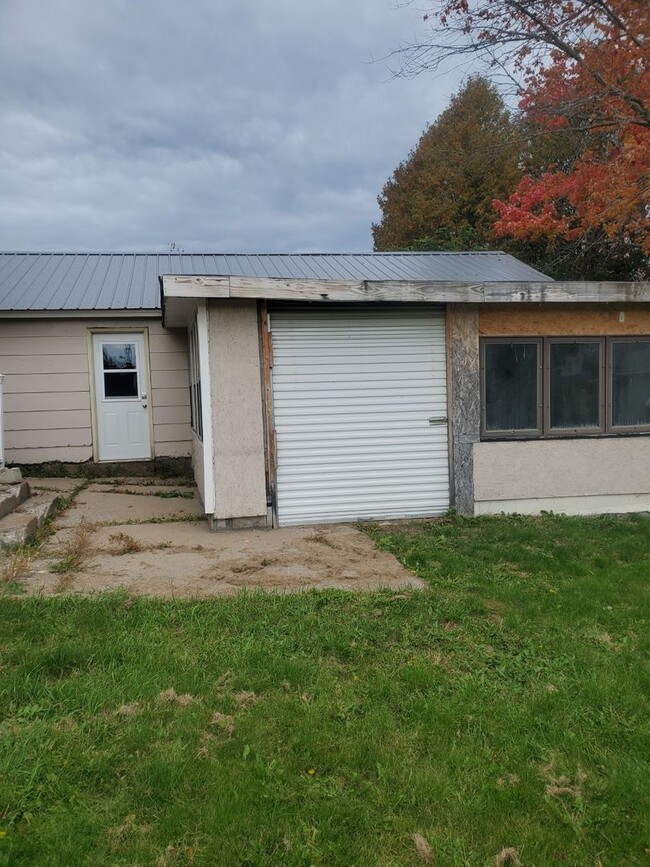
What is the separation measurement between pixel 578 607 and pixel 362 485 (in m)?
3.04

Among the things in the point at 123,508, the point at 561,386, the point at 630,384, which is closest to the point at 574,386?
the point at 561,386

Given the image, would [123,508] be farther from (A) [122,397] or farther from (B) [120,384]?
(B) [120,384]

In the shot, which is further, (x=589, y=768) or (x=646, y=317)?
(x=646, y=317)

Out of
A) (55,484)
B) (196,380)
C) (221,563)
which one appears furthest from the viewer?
(55,484)

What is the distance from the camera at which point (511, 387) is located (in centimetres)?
720

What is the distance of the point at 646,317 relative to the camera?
293 inches

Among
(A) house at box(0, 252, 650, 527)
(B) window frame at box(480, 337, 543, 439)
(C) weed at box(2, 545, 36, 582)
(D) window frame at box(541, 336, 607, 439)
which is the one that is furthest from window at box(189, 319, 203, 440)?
(D) window frame at box(541, 336, 607, 439)

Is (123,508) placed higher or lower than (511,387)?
lower

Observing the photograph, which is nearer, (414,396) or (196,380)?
(414,396)

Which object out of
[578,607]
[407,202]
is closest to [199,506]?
[578,607]

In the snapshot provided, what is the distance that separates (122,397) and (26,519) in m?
4.77

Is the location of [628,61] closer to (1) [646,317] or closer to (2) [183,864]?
(1) [646,317]

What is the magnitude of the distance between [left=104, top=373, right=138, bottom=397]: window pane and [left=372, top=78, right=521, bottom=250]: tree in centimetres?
1353

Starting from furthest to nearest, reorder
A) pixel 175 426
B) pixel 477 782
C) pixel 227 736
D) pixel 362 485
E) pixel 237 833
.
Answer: pixel 175 426 → pixel 362 485 → pixel 227 736 → pixel 477 782 → pixel 237 833
